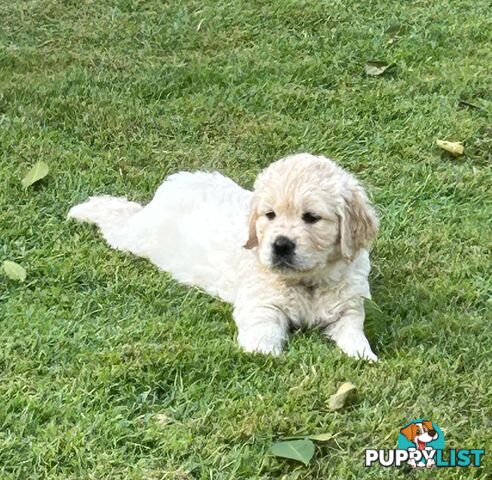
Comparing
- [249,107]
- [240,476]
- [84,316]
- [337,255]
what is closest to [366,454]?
[240,476]

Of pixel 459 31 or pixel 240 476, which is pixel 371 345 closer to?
pixel 240 476

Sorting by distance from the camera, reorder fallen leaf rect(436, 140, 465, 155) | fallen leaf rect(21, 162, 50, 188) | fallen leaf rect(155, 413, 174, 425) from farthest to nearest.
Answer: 1. fallen leaf rect(436, 140, 465, 155)
2. fallen leaf rect(21, 162, 50, 188)
3. fallen leaf rect(155, 413, 174, 425)

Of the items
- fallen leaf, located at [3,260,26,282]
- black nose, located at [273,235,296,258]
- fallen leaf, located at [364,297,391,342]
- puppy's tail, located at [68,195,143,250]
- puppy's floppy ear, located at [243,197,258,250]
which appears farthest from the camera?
puppy's tail, located at [68,195,143,250]

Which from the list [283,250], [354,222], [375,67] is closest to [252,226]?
[283,250]

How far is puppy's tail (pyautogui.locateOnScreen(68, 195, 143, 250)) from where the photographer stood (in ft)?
17.7

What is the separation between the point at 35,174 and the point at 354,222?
7.75ft

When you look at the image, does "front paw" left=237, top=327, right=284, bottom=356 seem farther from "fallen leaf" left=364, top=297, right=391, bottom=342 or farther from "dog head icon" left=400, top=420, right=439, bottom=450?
"dog head icon" left=400, top=420, right=439, bottom=450

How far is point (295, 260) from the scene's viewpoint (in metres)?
4.43

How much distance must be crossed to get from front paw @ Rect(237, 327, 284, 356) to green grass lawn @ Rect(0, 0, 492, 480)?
7 centimetres

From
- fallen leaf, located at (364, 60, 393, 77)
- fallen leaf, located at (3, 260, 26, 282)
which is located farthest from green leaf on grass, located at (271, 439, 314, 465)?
fallen leaf, located at (364, 60, 393, 77)

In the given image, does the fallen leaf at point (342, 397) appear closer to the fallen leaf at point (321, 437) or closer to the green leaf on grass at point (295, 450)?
the fallen leaf at point (321, 437)

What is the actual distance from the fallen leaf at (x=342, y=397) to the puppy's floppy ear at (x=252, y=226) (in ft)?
3.57

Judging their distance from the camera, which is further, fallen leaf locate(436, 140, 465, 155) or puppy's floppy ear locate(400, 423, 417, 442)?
fallen leaf locate(436, 140, 465, 155)

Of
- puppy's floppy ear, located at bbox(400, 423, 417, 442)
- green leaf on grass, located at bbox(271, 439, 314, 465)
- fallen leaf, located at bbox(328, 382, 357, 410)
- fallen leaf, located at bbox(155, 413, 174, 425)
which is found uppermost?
green leaf on grass, located at bbox(271, 439, 314, 465)
